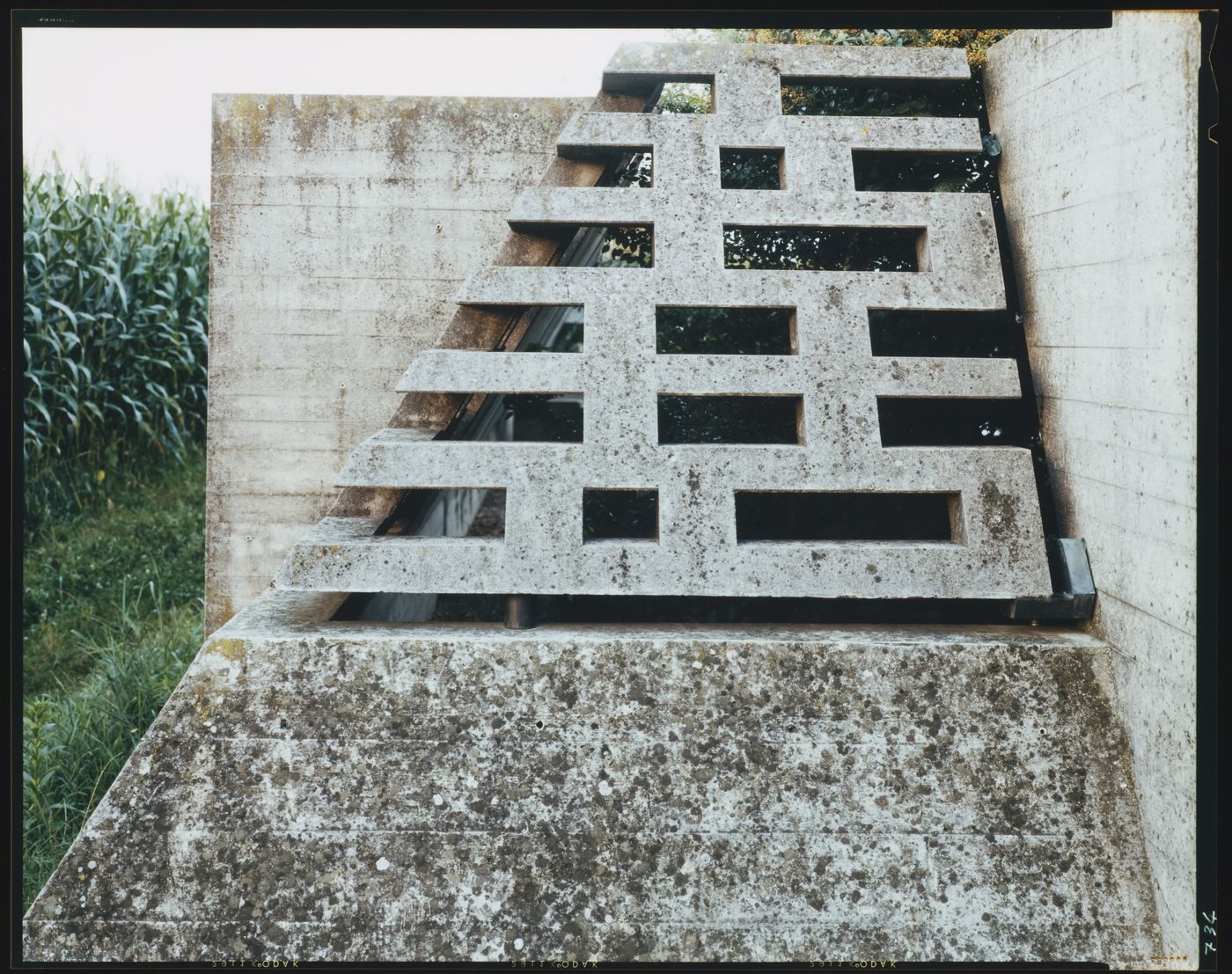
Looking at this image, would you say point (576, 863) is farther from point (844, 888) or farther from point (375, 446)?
point (375, 446)

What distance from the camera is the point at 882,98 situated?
3.72 meters

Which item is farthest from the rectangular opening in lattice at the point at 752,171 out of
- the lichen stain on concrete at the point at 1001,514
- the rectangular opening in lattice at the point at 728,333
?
the lichen stain on concrete at the point at 1001,514

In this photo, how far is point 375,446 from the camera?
2.82 meters

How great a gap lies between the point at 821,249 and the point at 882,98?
27.8 inches

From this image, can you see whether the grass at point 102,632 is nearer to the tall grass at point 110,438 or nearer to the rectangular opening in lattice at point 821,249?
the tall grass at point 110,438

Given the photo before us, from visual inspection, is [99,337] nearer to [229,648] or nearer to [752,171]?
[229,648]

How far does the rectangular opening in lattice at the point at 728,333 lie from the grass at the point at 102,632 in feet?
11.1

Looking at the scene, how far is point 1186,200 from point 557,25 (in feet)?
6.17

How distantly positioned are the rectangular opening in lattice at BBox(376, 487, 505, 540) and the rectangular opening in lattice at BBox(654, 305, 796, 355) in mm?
1238

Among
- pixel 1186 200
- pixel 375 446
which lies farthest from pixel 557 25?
pixel 1186 200

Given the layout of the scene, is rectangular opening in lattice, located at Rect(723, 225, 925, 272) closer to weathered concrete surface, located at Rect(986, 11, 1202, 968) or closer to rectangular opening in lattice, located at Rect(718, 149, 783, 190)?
rectangular opening in lattice, located at Rect(718, 149, 783, 190)

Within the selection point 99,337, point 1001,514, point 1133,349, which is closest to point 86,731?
point 99,337

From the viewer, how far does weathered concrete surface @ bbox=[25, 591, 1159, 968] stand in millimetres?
2303

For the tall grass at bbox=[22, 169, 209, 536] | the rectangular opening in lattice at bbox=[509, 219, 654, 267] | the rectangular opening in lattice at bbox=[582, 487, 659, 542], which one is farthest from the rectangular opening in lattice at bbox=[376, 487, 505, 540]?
the tall grass at bbox=[22, 169, 209, 536]
